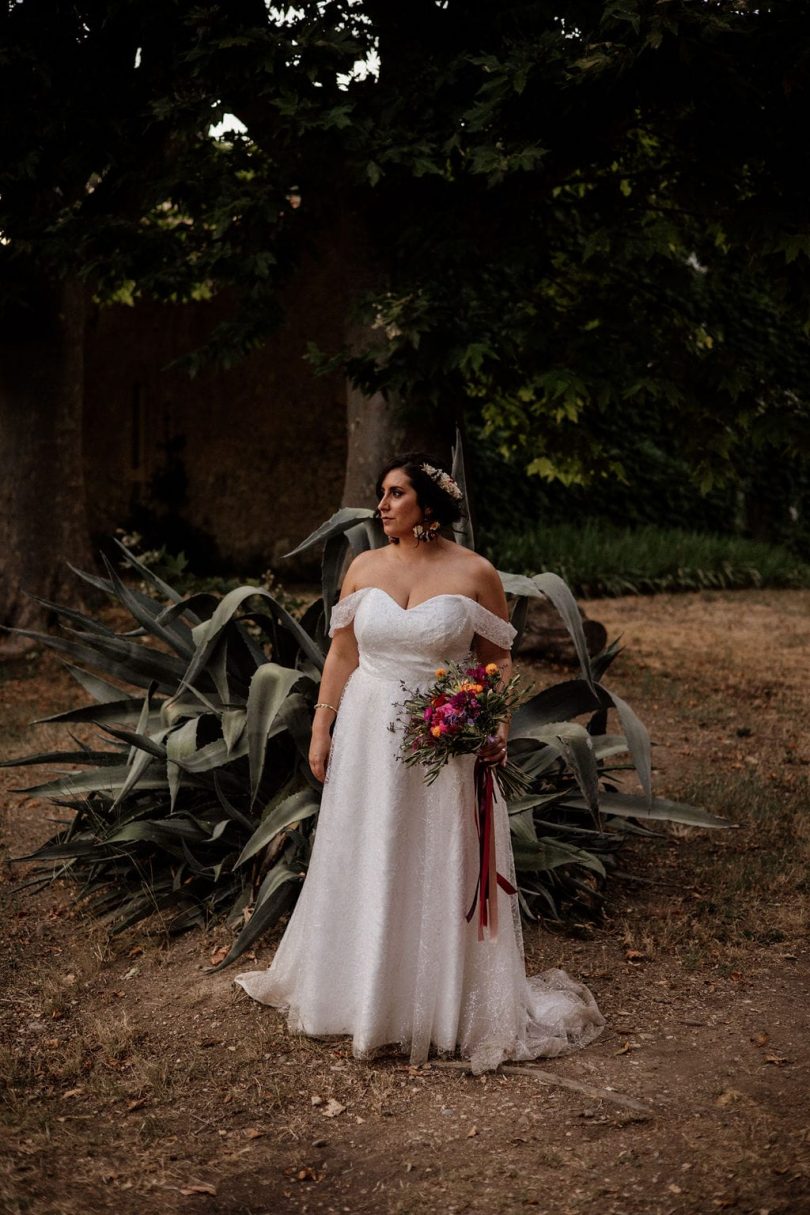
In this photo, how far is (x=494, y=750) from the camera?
13.2 ft

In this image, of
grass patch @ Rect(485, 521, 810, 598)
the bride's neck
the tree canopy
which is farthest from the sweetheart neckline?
grass patch @ Rect(485, 521, 810, 598)

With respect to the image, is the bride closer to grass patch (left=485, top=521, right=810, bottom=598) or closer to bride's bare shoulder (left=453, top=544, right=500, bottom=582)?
bride's bare shoulder (left=453, top=544, right=500, bottom=582)

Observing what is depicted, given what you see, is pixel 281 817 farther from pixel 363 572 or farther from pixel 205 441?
pixel 205 441

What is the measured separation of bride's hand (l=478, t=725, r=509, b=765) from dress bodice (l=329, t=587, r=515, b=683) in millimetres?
308

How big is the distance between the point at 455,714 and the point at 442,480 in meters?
0.84

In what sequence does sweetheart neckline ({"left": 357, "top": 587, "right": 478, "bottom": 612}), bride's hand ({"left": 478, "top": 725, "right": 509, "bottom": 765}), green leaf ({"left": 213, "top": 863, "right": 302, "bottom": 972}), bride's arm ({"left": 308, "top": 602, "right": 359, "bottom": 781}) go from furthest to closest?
green leaf ({"left": 213, "top": 863, "right": 302, "bottom": 972}), bride's arm ({"left": 308, "top": 602, "right": 359, "bottom": 781}), sweetheart neckline ({"left": 357, "top": 587, "right": 478, "bottom": 612}), bride's hand ({"left": 478, "top": 725, "right": 509, "bottom": 765})

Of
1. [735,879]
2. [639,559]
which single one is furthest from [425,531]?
[639,559]

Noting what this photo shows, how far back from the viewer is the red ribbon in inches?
161

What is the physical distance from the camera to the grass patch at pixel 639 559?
1445 centimetres

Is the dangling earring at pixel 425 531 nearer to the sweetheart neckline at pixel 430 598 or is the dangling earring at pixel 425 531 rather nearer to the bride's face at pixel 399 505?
the bride's face at pixel 399 505

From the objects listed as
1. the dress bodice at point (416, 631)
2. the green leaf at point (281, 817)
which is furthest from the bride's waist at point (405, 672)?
the green leaf at point (281, 817)

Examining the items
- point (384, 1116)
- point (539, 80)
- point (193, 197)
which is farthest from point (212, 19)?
point (384, 1116)

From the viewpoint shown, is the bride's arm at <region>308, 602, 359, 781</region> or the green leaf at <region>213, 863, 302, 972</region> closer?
the bride's arm at <region>308, 602, 359, 781</region>

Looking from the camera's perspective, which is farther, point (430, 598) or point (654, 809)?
point (654, 809)
